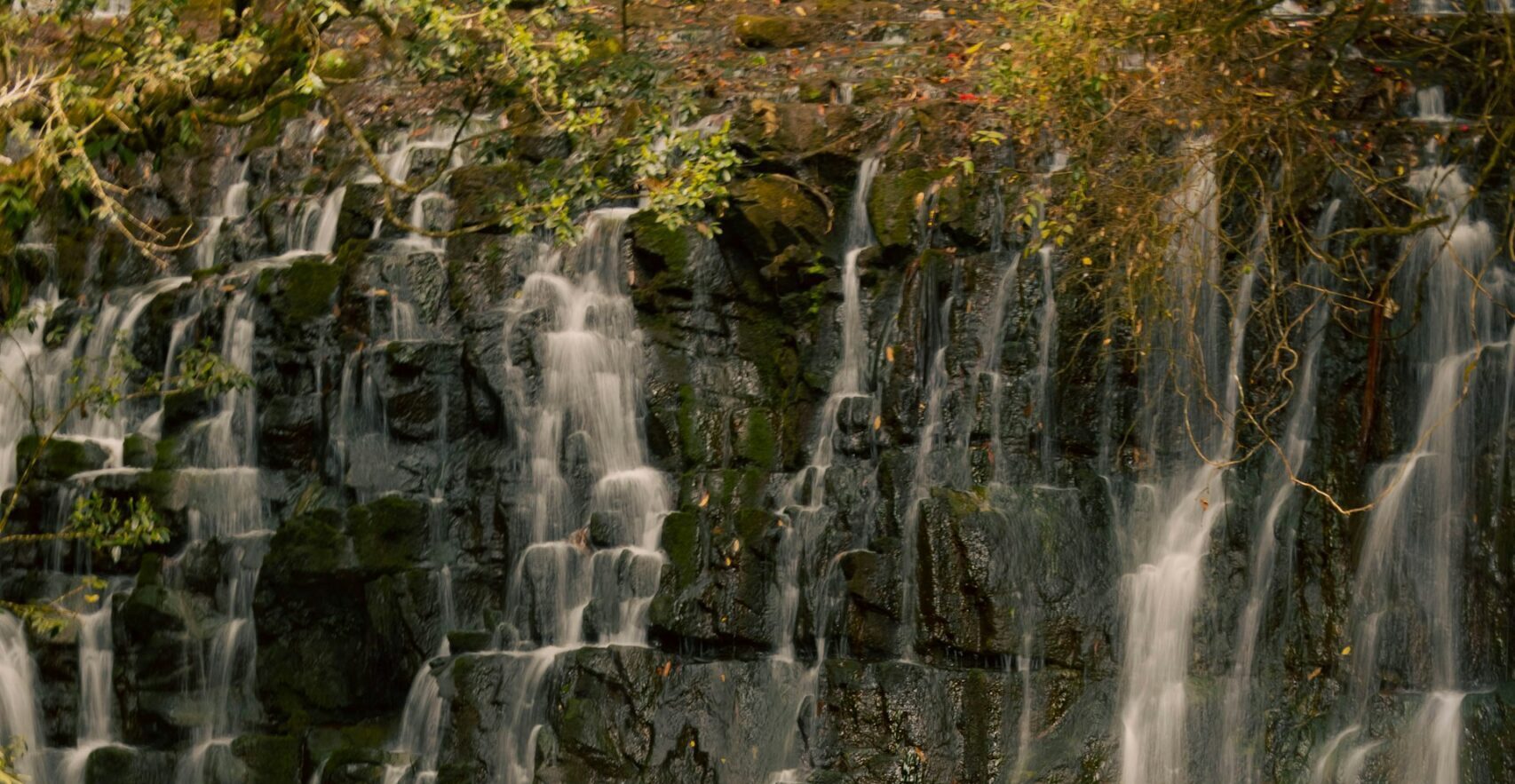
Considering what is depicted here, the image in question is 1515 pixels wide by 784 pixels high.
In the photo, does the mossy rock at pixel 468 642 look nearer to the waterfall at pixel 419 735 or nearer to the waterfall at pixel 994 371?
the waterfall at pixel 419 735

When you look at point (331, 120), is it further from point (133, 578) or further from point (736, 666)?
point (736, 666)

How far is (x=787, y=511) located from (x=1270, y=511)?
11.1ft

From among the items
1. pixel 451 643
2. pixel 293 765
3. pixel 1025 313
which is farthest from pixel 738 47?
pixel 293 765

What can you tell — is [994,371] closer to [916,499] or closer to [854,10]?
[916,499]

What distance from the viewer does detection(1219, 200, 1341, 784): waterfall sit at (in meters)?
10.4

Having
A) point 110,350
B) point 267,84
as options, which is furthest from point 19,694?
point 267,84

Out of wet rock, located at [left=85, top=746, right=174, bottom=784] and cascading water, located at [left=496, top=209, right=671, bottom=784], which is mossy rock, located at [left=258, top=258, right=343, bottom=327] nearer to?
cascading water, located at [left=496, top=209, right=671, bottom=784]

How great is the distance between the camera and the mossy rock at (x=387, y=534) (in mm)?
12406

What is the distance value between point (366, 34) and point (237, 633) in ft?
29.9

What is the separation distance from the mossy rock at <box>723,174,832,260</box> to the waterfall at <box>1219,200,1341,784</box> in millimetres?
3552

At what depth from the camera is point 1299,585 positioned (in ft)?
35.3

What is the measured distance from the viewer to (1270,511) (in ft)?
36.1

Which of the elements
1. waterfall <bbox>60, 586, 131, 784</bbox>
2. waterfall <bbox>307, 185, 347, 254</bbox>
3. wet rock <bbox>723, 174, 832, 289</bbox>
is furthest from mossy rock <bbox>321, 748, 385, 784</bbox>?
waterfall <bbox>307, 185, 347, 254</bbox>

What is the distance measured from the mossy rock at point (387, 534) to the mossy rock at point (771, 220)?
338 cm
